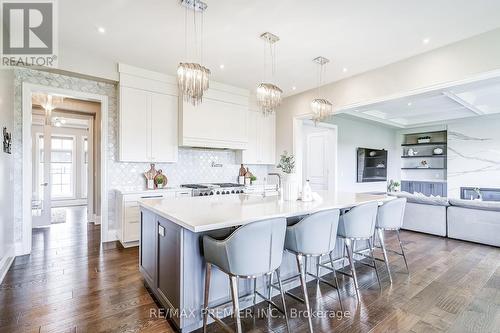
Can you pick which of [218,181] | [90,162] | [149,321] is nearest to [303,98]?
[218,181]

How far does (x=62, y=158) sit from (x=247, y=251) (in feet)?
29.3

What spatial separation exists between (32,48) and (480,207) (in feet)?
22.6

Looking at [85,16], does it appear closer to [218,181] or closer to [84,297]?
[84,297]

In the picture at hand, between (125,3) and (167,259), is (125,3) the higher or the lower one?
the higher one

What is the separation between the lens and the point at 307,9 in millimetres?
2613

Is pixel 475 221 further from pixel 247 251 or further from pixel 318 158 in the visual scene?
pixel 247 251

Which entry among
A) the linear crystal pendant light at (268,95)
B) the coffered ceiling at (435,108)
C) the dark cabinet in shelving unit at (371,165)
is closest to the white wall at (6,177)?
the linear crystal pendant light at (268,95)

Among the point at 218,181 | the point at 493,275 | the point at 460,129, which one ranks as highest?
the point at 460,129

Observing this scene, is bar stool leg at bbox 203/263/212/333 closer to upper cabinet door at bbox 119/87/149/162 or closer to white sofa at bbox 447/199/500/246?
upper cabinet door at bbox 119/87/149/162

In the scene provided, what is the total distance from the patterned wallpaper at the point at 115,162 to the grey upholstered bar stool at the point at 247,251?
3079 mm

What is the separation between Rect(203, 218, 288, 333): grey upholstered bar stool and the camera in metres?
1.60

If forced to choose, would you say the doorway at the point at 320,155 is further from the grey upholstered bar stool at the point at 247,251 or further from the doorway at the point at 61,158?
the doorway at the point at 61,158

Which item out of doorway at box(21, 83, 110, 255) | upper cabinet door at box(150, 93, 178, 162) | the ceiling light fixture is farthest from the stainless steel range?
the ceiling light fixture

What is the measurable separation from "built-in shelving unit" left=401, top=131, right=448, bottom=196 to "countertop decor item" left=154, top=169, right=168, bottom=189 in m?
7.86
